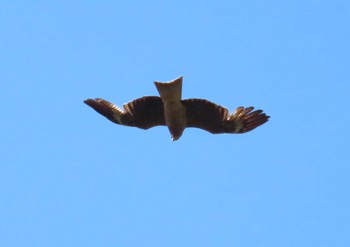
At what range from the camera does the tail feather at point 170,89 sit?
16.0 m

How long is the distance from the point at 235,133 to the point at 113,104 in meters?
2.72

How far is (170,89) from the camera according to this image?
16141 millimetres

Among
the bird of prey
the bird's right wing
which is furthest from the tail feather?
the bird's right wing

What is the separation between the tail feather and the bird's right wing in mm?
660

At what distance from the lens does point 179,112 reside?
16.8 metres

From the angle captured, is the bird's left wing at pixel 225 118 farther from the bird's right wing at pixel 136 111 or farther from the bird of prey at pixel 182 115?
the bird's right wing at pixel 136 111

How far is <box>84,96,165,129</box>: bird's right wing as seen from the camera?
17.2 meters

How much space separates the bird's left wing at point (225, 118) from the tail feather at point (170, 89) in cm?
80

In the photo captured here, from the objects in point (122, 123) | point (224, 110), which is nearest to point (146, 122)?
point (122, 123)

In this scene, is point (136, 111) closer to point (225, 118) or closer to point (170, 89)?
point (170, 89)

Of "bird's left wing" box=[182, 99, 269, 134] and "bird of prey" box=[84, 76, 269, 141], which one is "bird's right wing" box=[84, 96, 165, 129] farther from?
"bird's left wing" box=[182, 99, 269, 134]

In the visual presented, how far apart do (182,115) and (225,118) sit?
98 cm

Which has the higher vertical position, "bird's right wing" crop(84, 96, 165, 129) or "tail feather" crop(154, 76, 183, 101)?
"bird's right wing" crop(84, 96, 165, 129)

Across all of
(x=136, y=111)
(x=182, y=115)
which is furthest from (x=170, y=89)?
(x=136, y=111)
